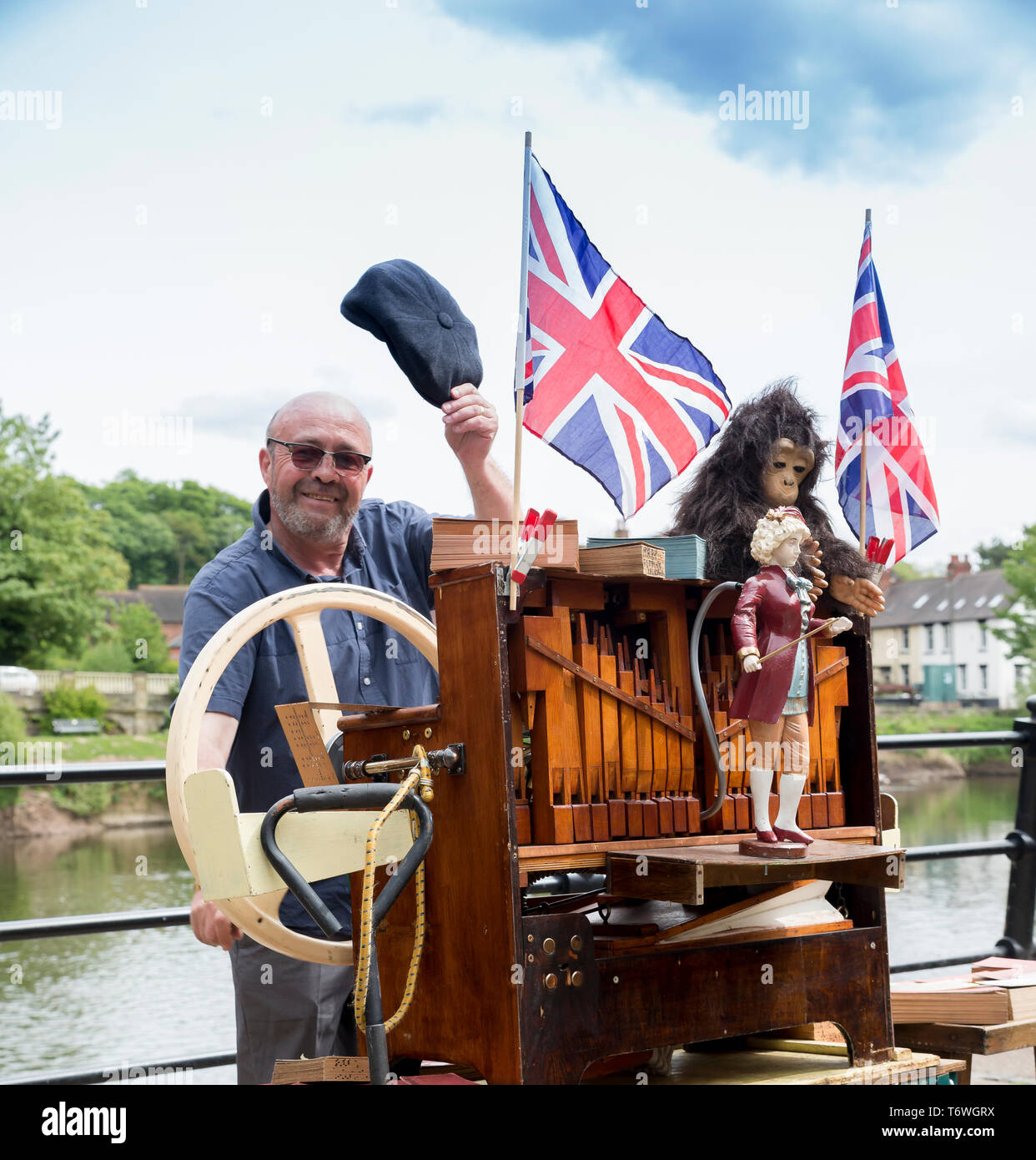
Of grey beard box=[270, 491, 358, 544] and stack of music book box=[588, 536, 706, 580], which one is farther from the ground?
grey beard box=[270, 491, 358, 544]

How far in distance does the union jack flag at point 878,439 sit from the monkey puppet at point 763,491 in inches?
5.9

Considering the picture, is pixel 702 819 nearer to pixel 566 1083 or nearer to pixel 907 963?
pixel 566 1083

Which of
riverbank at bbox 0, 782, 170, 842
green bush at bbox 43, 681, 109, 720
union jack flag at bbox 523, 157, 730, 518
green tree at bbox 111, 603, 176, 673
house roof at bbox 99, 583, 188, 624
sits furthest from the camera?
house roof at bbox 99, 583, 188, 624

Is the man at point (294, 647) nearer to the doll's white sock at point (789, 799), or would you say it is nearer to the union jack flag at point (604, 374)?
the union jack flag at point (604, 374)

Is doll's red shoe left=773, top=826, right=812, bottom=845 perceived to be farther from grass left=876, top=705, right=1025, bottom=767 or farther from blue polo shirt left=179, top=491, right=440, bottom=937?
grass left=876, top=705, right=1025, bottom=767

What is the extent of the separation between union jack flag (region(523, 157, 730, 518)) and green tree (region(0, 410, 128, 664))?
3907cm

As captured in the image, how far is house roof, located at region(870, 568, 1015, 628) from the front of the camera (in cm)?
5822

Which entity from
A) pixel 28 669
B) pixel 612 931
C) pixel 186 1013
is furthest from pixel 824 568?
pixel 28 669

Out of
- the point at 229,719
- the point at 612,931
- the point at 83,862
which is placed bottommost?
the point at 83,862

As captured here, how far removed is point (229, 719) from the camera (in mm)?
2895

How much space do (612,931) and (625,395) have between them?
1045 mm

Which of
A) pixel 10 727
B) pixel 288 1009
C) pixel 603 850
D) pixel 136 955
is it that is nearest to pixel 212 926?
pixel 288 1009

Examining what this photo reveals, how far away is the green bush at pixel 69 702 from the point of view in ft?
121

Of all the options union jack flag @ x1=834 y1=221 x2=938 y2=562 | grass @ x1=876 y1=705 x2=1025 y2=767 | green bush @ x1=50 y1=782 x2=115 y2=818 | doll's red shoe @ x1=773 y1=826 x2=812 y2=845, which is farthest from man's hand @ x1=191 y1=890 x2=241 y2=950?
grass @ x1=876 y1=705 x2=1025 y2=767
